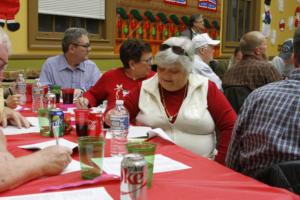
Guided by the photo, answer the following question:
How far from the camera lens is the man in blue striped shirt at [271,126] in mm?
1540

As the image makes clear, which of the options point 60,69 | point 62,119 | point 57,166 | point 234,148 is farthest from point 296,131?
point 60,69

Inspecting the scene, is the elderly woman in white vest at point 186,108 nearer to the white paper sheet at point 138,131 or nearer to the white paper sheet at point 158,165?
the white paper sheet at point 138,131

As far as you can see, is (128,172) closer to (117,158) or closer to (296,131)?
(117,158)

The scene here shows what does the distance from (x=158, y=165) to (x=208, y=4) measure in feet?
20.5

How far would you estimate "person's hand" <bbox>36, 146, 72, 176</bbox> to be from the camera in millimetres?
1387

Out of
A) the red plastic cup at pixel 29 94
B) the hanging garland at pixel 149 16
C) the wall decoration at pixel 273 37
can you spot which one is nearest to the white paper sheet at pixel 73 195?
the red plastic cup at pixel 29 94

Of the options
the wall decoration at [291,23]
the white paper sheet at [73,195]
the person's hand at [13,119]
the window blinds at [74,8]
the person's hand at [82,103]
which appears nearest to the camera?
the white paper sheet at [73,195]

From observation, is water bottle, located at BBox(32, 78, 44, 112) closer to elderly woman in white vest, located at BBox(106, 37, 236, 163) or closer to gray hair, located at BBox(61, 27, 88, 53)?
elderly woman in white vest, located at BBox(106, 37, 236, 163)

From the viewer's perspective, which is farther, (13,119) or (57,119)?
(13,119)

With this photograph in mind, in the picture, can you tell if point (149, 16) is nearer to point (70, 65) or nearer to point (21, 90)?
point (70, 65)

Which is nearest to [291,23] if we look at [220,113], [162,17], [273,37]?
[273,37]

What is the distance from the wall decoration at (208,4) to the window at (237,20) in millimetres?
366

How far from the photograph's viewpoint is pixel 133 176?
1.05 m

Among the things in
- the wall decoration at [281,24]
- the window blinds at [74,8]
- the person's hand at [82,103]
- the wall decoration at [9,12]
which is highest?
the wall decoration at [281,24]
